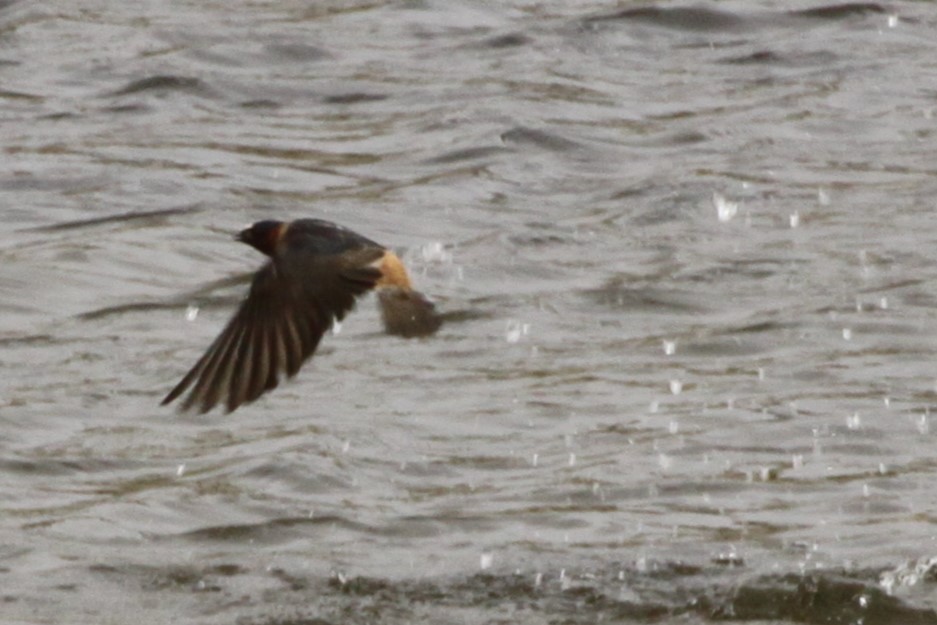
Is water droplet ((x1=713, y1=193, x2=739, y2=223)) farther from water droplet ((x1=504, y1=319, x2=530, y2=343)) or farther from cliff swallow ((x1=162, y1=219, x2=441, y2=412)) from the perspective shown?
cliff swallow ((x1=162, y1=219, x2=441, y2=412))

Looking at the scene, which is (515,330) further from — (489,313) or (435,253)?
(435,253)

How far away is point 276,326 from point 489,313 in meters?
3.32

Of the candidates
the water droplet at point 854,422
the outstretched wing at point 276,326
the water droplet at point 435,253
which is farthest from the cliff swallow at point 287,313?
the water droplet at point 435,253

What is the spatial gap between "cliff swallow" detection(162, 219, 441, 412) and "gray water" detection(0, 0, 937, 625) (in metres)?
0.61

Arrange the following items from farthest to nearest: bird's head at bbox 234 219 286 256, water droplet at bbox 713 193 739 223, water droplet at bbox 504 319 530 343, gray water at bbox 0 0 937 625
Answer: water droplet at bbox 713 193 739 223
water droplet at bbox 504 319 530 343
gray water at bbox 0 0 937 625
bird's head at bbox 234 219 286 256

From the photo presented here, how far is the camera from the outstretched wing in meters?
5.52

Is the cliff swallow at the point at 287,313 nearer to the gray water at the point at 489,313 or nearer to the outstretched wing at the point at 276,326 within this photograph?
the outstretched wing at the point at 276,326

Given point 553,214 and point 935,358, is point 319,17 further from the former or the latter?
point 935,358

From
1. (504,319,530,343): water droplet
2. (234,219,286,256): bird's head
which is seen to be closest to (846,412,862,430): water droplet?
(504,319,530,343): water droplet

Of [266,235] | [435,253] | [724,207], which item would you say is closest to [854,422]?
[266,235]

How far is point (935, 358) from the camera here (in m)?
8.14

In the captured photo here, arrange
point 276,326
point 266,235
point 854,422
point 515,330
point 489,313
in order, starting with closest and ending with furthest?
1. point 276,326
2. point 266,235
3. point 854,422
4. point 515,330
5. point 489,313

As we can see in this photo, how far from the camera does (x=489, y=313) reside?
8.88m

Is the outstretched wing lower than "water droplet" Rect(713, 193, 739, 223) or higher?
higher
